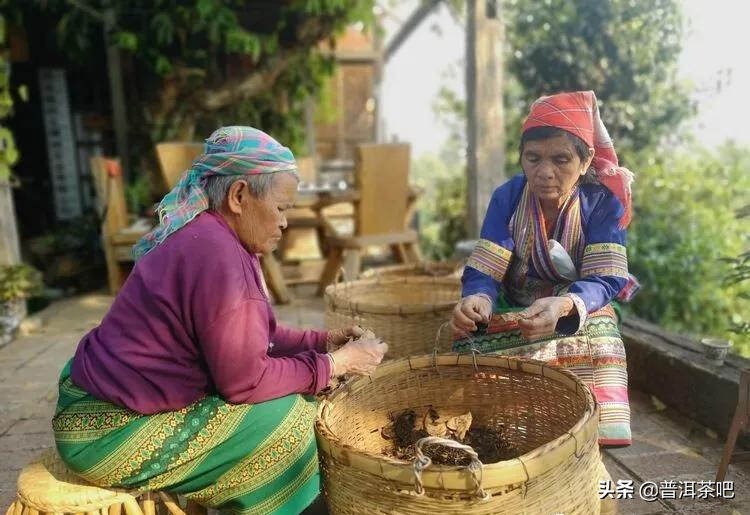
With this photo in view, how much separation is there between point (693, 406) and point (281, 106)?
255 inches

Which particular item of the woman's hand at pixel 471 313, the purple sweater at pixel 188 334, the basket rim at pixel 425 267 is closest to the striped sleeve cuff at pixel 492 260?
the woman's hand at pixel 471 313

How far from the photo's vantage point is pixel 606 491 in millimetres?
1825

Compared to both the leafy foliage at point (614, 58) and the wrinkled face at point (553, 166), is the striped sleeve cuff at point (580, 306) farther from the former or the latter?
the leafy foliage at point (614, 58)

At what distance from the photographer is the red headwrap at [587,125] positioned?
77.2 inches

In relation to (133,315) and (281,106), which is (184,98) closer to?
(281,106)

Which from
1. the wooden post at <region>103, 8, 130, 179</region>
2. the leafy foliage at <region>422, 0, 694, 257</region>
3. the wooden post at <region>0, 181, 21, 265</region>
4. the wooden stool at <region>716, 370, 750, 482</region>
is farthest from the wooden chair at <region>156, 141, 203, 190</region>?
the wooden stool at <region>716, 370, 750, 482</region>

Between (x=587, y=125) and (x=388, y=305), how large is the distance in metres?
1.14

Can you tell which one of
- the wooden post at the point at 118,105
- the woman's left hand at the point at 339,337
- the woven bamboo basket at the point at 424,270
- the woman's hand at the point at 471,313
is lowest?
the woven bamboo basket at the point at 424,270

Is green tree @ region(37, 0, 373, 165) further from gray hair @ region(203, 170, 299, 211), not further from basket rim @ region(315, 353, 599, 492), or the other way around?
basket rim @ region(315, 353, 599, 492)

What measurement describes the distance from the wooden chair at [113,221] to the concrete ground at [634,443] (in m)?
1.36

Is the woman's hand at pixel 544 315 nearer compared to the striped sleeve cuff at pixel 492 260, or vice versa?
the woman's hand at pixel 544 315

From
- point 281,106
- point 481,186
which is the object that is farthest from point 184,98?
point 481,186

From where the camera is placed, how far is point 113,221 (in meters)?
5.46

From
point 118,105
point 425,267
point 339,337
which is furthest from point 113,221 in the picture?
point 339,337
